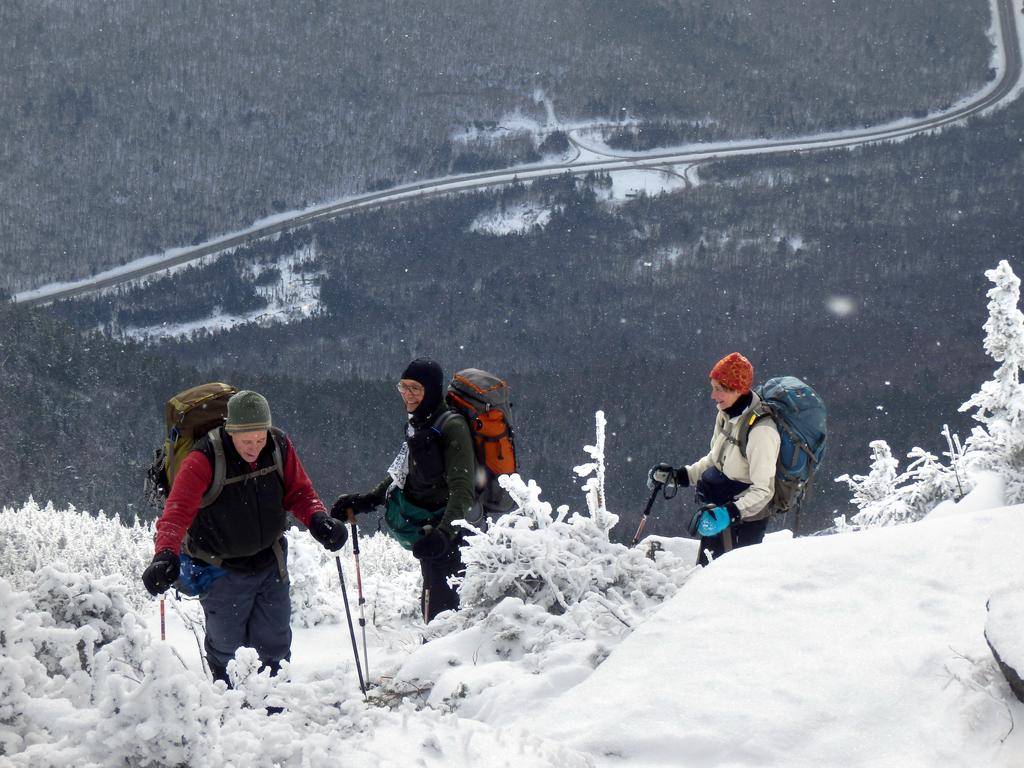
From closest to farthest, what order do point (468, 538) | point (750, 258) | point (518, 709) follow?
1. point (518, 709)
2. point (468, 538)
3. point (750, 258)

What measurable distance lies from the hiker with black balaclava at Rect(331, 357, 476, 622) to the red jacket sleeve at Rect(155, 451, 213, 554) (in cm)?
119

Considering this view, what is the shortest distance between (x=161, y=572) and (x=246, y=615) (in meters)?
0.76

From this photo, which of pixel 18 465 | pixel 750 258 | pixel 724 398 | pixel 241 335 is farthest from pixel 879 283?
pixel 724 398

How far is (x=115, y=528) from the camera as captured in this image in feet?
198

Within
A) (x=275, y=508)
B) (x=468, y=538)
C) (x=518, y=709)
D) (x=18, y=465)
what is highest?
(x=275, y=508)

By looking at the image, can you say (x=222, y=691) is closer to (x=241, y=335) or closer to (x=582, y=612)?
(x=582, y=612)

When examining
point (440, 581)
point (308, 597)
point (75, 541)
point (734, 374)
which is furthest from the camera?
point (75, 541)

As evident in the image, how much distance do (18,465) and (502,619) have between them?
109 meters

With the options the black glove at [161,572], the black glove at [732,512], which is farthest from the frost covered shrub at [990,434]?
the black glove at [161,572]

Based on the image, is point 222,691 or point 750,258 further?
point 750,258

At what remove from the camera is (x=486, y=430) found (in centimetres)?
636

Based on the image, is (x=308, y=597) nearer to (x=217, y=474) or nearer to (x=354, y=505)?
(x=354, y=505)

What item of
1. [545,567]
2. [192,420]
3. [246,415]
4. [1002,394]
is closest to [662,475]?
[545,567]

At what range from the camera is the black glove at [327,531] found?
5398 millimetres
